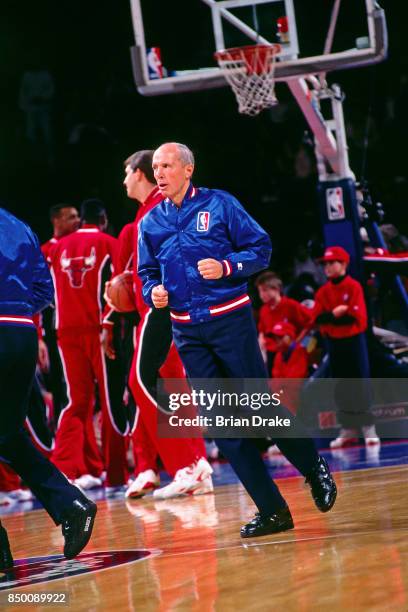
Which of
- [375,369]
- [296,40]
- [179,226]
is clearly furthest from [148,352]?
[375,369]

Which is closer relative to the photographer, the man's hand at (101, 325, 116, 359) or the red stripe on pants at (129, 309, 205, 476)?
the red stripe on pants at (129, 309, 205, 476)

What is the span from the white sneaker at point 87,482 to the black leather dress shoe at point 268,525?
407cm

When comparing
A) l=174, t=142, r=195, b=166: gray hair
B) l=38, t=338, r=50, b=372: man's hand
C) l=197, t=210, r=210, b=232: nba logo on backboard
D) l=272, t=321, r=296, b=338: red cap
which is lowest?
l=272, t=321, r=296, b=338: red cap

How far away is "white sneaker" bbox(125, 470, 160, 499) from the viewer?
24.8 ft

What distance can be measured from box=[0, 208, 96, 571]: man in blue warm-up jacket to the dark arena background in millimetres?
188

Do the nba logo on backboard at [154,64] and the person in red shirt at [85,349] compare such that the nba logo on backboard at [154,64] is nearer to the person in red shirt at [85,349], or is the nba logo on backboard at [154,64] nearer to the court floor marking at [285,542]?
the person in red shirt at [85,349]

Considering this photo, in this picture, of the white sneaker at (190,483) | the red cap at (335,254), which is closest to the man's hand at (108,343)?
the white sneaker at (190,483)

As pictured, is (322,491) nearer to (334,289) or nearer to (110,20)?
(334,289)

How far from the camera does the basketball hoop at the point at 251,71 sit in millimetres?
9375

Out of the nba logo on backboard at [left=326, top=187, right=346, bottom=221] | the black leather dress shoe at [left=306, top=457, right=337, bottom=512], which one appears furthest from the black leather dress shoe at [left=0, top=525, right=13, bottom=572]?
the nba logo on backboard at [left=326, top=187, right=346, bottom=221]

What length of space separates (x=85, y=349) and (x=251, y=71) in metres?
2.93

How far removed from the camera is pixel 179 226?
5.12 meters

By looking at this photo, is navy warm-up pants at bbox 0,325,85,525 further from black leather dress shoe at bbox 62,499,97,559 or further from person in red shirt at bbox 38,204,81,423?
person in red shirt at bbox 38,204,81,423

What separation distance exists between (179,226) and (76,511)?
57.0 inches
